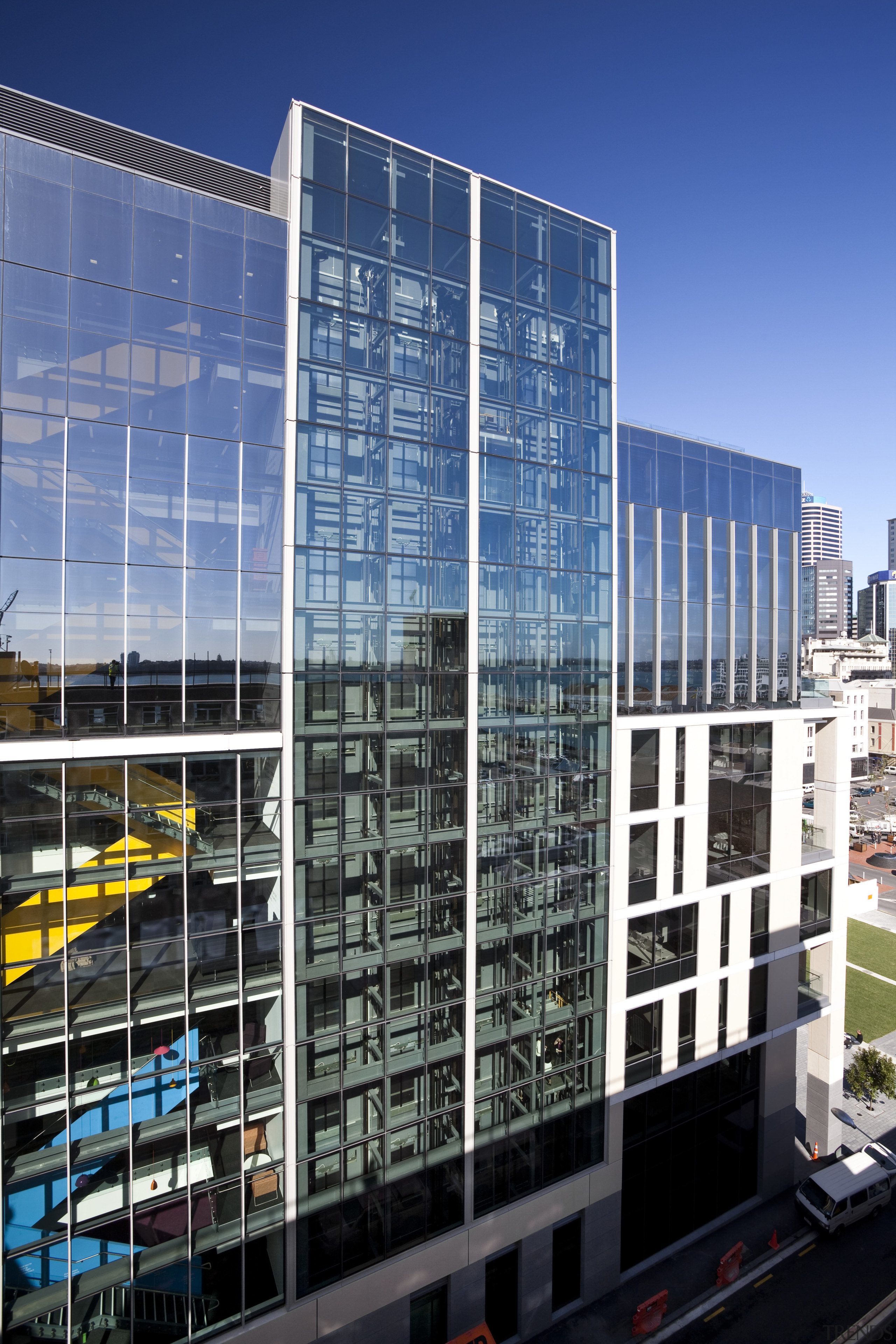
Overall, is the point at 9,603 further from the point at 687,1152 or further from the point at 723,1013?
the point at 687,1152

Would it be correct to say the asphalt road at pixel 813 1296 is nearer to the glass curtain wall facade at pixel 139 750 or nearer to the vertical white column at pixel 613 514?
the vertical white column at pixel 613 514

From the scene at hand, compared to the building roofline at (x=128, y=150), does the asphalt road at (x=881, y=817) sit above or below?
below

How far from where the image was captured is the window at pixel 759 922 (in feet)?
82.3

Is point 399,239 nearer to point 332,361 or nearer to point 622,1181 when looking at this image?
point 332,361

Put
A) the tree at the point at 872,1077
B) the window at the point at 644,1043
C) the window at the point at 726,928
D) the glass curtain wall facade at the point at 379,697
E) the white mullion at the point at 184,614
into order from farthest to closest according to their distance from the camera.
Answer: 1. the tree at the point at 872,1077
2. the window at the point at 726,928
3. the window at the point at 644,1043
4. the glass curtain wall facade at the point at 379,697
5. the white mullion at the point at 184,614

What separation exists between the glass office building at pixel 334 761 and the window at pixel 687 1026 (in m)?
0.13

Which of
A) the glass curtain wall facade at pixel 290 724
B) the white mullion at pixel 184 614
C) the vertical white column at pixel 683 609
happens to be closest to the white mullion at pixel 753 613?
the vertical white column at pixel 683 609

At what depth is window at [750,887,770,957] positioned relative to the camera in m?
25.1

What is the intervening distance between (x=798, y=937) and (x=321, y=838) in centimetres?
2126

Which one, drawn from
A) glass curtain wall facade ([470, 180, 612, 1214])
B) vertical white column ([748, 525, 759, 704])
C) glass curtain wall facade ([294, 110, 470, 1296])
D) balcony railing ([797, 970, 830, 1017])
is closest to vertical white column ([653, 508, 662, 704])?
glass curtain wall facade ([470, 180, 612, 1214])

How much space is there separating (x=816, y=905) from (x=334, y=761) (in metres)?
22.8

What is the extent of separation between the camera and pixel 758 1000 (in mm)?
25328

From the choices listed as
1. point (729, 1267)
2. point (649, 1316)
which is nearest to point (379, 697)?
point (649, 1316)

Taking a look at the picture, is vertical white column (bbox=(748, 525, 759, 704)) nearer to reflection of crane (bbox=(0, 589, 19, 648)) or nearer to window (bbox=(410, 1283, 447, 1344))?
window (bbox=(410, 1283, 447, 1344))
